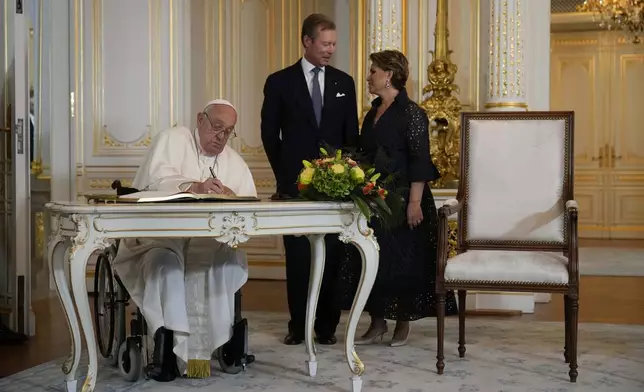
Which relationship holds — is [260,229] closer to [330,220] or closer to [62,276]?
[330,220]

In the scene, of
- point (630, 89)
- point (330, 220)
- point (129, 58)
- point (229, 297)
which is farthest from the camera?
point (630, 89)

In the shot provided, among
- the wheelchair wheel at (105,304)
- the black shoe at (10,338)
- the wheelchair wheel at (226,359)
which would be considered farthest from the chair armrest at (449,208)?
the black shoe at (10,338)

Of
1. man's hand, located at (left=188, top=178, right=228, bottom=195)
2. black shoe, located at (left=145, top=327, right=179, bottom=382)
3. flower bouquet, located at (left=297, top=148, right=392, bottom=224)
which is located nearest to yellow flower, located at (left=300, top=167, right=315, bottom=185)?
flower bouquet, located at (left=297, top=148, right=392, bottom=224)

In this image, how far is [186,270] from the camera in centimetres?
409

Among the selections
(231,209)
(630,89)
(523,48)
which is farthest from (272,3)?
(630,89)

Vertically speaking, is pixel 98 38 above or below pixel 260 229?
above

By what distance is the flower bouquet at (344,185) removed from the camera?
141 inches

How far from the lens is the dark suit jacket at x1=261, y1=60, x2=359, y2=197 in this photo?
4848 mm

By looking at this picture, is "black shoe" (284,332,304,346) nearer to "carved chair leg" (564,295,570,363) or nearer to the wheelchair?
the wheelchair

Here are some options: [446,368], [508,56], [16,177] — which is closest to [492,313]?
[508,56]

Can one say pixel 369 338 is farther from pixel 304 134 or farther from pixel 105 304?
pixel 105 304

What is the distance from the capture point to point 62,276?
3.70 meters

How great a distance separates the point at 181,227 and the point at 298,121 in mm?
1626

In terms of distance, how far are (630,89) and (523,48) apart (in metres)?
8.20
